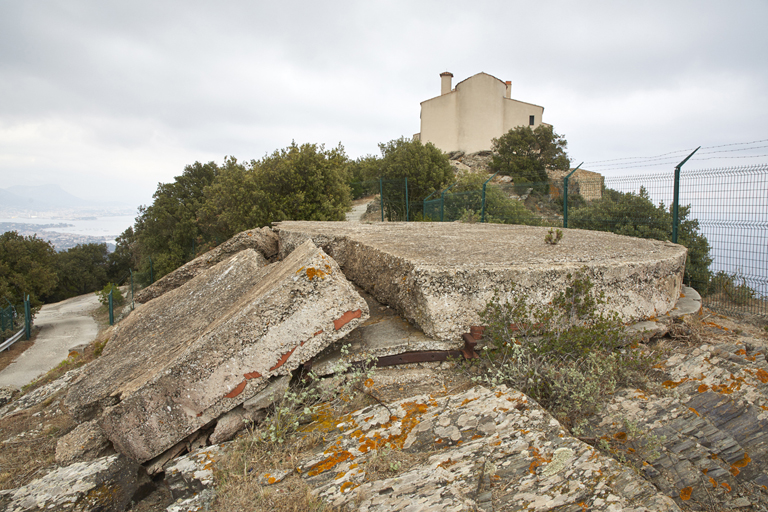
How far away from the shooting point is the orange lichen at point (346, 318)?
7.67 ft

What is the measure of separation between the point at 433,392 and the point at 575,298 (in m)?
1.20

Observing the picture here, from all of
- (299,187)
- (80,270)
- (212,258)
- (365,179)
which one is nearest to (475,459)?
(212,258)

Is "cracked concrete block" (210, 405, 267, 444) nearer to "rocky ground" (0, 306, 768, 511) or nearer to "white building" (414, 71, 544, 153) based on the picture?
"rocky ground" (0, 306, 768, 511)

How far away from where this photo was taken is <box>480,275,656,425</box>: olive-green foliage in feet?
7.29

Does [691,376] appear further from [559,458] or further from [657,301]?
[559,458]

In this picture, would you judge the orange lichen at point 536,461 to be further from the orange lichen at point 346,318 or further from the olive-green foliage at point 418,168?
the olive-green foliage at point 418,168

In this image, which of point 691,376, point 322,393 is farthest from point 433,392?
point 691,376

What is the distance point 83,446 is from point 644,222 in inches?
350

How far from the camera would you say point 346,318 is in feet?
7.74

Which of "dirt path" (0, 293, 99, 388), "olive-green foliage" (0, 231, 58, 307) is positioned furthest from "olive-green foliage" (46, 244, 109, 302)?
"olive-green foliage" (0, 231, 58, 307)


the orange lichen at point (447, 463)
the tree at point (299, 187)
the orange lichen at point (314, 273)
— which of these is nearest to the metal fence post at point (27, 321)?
the tree at point (299, 187)

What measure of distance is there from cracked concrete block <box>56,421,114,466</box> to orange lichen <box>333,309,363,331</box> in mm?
1509

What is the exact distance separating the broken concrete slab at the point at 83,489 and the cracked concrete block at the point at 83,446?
0.71 feet

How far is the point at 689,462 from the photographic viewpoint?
6.21 feet
